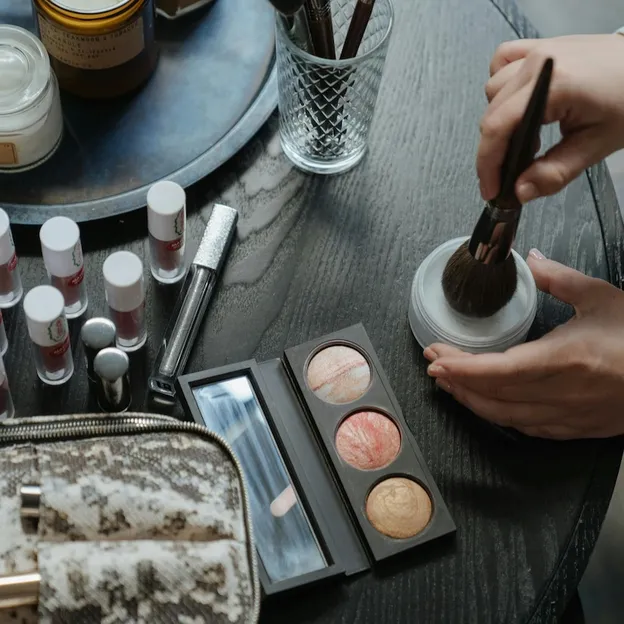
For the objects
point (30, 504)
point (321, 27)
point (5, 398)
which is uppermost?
point (321, 27)

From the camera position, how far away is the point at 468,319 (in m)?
0.72

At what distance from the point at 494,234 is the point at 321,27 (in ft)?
0.65

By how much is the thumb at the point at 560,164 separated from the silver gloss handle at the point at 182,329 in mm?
244

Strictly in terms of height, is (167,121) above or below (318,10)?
below

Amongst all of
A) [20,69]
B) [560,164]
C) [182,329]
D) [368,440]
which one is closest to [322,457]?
[368,440]

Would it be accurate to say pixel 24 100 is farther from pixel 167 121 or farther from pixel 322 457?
pixel 322 457

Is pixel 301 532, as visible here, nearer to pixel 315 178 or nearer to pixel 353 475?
pixel 353 475

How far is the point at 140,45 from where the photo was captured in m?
0.75

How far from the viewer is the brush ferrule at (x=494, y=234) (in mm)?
632

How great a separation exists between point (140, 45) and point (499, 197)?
315 millimetres

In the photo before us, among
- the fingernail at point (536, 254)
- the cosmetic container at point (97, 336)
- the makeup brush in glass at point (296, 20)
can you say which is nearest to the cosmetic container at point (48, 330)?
the cosmetic container at point (97, 336)

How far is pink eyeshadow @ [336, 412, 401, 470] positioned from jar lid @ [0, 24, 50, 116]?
0.33m

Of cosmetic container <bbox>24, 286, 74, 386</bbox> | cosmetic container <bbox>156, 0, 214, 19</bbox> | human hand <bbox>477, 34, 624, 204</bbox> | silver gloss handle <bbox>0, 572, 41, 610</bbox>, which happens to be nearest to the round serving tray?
cosmetic container <bbox>156, 0, 214, 19</bbox>

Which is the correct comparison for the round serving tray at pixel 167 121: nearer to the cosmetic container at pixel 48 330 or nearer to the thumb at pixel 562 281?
the cosmetic container at pixel 48 330
